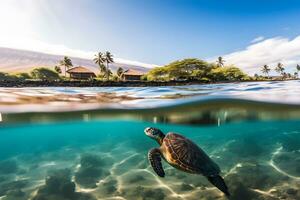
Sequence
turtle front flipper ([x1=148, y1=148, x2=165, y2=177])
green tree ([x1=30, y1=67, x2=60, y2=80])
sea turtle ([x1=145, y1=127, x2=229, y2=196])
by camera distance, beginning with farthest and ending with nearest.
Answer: green tree ([x1=30, y1=67, x2=60, y2=80]) → turtle front flipper ([x1=148, y1=148, x2=165, y2=177]) → sea turtle ([x1=145, y1=127, x2=229, y2=196])

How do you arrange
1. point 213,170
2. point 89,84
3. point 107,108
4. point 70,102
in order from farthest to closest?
point 89,84, point 107,108, point 70,102, point 213,170

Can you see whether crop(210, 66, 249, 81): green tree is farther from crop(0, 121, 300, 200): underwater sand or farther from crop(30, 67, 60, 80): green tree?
crop(0, 121, 300, 200): underwater sand

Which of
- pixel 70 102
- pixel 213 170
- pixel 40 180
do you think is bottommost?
pixel 40 180

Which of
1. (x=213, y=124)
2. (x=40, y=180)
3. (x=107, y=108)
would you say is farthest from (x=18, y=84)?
(x=213, y=124)

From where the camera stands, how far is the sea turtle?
29.8 feet

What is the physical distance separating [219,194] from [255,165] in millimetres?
4244

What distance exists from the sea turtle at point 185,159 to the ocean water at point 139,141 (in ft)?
7.90

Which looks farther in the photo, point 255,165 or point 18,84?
point 18,84

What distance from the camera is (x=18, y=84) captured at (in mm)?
28000

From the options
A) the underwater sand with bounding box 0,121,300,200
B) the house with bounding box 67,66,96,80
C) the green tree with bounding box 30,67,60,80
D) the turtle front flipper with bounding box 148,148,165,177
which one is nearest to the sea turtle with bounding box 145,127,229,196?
the turtle front flipper with bounding box 148,148,165,177

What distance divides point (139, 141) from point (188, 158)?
1501cm

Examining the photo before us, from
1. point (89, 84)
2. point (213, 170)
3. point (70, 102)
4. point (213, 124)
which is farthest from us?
point (89, 84)

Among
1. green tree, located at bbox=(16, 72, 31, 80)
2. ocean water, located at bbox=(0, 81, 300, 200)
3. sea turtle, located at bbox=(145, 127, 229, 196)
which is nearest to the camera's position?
sea turtle, located at bbox=(145, 127, 229, 196)

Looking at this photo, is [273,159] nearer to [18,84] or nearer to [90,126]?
[90,126]
